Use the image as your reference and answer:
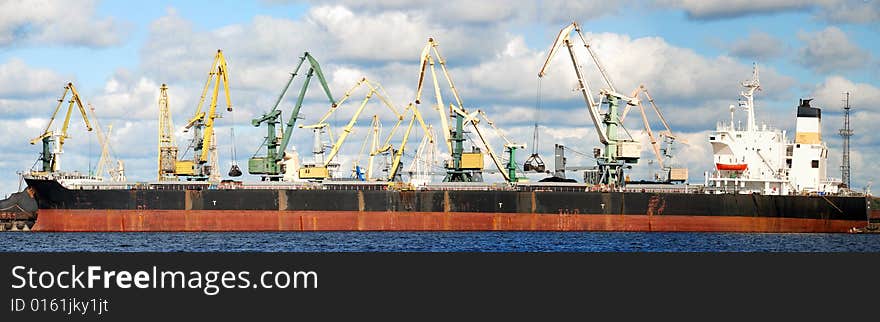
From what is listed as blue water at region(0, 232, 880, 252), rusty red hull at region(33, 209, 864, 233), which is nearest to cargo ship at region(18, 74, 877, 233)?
rusty red hull at region(33, 209, 864, 233)

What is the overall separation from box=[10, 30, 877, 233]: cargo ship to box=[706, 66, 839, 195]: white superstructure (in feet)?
0.21

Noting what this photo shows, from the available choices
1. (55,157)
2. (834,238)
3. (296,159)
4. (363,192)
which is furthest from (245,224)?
(834,238)

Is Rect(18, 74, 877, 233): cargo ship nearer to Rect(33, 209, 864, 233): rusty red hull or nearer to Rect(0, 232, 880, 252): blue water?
Rect(33, 209, 864, 233): rusty red hull

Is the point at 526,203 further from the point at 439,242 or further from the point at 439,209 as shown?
the point at 439,242

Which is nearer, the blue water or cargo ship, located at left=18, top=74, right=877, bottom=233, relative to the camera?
the blue water

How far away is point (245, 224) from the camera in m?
78.0

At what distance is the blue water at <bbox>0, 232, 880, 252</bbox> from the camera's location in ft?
194

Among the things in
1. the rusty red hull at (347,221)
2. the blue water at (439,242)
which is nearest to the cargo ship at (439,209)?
the rusty red hull at (347,221)

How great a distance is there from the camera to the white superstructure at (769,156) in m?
80.9

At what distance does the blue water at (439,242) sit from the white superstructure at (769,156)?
6.81 metres

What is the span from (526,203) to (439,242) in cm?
1486

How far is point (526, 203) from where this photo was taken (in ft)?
256

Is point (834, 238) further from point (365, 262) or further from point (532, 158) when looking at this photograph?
point (365, 262)

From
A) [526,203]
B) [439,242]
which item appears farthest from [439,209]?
[439,242]
